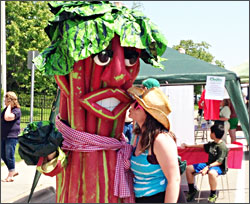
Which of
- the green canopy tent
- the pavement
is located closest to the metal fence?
the pavement

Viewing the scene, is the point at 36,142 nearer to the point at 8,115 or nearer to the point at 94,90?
the point at 94,90

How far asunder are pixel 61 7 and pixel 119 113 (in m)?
0.81

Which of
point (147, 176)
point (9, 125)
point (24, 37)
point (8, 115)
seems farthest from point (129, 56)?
point (24, 37)

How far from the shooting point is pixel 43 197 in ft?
18.7

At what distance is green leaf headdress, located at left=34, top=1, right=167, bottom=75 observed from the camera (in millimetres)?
2309

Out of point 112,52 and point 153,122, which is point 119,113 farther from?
point 112,52

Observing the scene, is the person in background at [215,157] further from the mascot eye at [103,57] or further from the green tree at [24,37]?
the green tree at [24,37]

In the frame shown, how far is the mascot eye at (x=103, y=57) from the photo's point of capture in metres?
2.36

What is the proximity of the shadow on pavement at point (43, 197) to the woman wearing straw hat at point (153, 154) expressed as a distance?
340 cm

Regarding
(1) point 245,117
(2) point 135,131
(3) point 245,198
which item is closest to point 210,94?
(1) point 245,117

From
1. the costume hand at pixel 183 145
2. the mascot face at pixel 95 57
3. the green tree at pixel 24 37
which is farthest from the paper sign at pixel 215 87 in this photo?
the green tree at pixel 24 37

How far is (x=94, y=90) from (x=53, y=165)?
0.55 m

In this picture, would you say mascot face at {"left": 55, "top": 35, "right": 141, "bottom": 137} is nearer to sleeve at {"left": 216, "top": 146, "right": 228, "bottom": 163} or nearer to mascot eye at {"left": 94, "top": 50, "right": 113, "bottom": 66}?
mascot eye at {"left": 94, "top": 50, "right": 113, "bottom": 66}

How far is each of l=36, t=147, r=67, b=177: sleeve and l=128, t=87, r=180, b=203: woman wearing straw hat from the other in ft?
1.51
